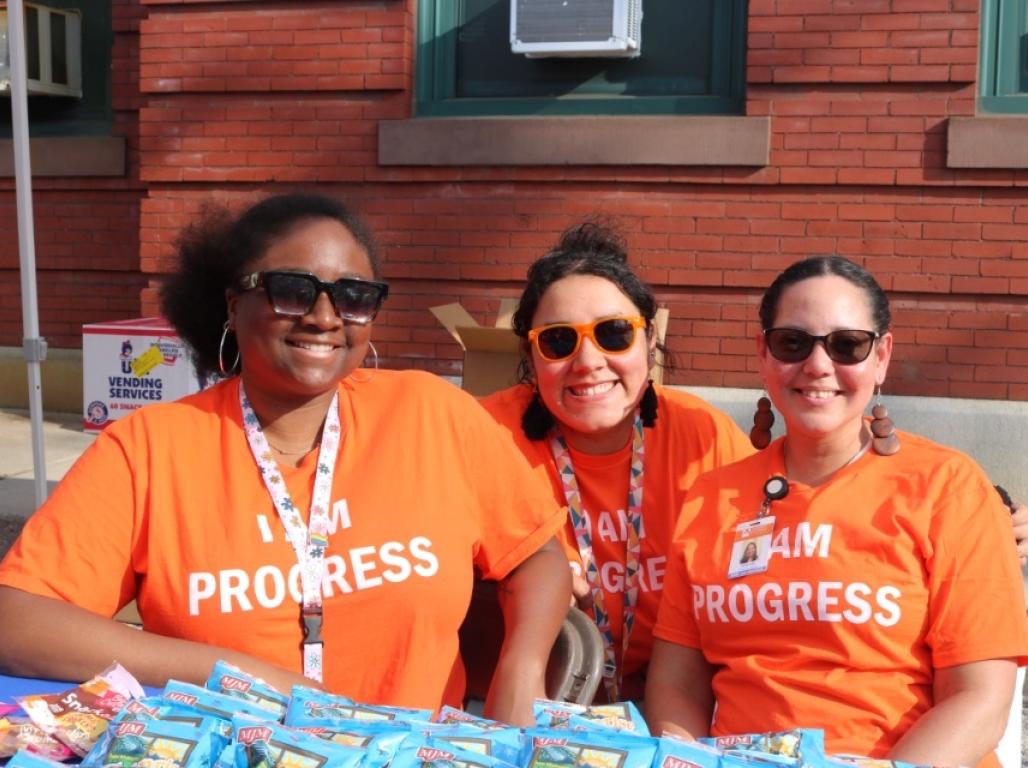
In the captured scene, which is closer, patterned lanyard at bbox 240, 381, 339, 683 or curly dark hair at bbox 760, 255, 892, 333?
patterned lanyard at bbox 240, 381, 339, 683

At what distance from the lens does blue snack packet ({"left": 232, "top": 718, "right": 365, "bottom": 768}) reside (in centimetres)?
162

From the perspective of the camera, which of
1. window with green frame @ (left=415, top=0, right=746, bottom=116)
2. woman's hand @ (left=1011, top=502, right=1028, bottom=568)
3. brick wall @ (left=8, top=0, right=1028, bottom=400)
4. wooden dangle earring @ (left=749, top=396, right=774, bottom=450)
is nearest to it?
woman's hand @ (left=1011, top=502, right=1028, bottom=568)

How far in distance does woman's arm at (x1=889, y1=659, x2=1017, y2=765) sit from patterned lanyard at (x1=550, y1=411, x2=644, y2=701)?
0.74m

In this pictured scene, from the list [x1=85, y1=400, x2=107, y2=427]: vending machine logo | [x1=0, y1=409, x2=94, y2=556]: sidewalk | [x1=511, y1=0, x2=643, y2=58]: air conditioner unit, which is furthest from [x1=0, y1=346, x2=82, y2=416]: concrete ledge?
[x1=511, y1=0, x2=643, y2=58]: air conditioner unit

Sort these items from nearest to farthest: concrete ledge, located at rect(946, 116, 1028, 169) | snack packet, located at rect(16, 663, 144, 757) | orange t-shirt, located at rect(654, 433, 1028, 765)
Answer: snack packet, located at rect(16, 663, 144, 757), orange t-shirt, located at rect(654, 433, 1028, 765), concrete ledge, located at rect(946, 116, 1028, 169)

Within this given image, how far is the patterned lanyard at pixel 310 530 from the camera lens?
7.54ft

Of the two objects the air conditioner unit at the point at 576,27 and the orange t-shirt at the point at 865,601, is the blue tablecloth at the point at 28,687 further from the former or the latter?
the air conditioner unit at the point at 576,27

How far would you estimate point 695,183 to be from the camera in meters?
7.00

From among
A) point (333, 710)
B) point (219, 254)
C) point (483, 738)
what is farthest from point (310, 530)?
point (483, 738)

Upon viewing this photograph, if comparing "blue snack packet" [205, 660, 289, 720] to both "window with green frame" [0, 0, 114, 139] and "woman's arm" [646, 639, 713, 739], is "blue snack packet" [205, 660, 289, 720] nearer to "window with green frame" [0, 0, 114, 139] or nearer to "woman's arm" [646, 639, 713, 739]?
"woman's arm" [646, 639, 713, 739]

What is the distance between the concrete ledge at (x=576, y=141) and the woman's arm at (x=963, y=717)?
193 inches

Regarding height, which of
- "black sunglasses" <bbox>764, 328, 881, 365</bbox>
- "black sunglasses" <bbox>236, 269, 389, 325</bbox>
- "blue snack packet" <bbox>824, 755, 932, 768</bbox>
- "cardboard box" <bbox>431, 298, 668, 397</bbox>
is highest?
"black sunglasses" <bbox>236, 269, 389, 325</bbox>

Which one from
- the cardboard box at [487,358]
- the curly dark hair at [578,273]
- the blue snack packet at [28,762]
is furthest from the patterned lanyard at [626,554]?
the cardboard box at [487,358]

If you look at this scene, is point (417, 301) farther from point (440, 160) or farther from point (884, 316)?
point (884, 316)
